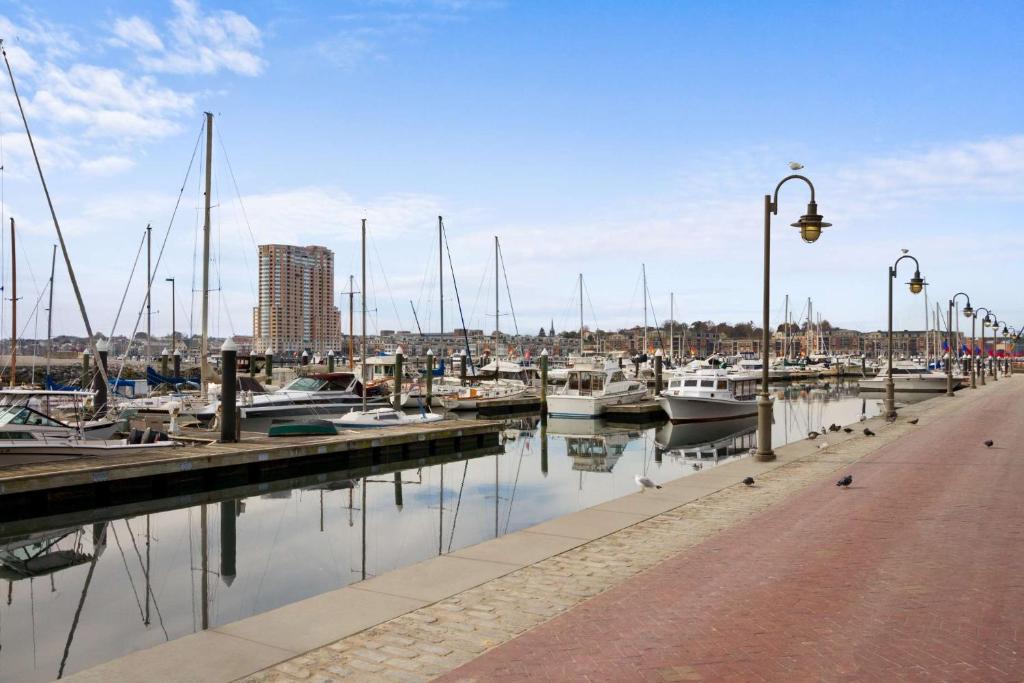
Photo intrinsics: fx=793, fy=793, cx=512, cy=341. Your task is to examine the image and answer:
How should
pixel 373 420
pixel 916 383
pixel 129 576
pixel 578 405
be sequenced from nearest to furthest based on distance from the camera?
1. pixel 129 576
2. pixel 373 420
3. pixel 578 405
4. pixel 916 383

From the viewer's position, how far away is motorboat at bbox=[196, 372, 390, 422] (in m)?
36.3

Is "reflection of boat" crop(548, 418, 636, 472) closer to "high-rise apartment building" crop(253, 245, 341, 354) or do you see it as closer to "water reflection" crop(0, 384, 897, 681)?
"water reflection" crop(0, 384, 897, 681)

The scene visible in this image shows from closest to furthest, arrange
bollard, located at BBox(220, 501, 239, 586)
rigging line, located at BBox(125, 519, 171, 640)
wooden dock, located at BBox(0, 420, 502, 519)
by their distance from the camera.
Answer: rigging line, located at BBox(125, 519, 171, 640), bollard, located at BBox(220, 501, 239, 586), wooden dock, located at BBox(0, 420, 502, 519)

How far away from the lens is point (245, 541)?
53.7 ft

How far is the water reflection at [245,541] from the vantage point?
1095 cm

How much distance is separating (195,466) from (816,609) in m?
18.0

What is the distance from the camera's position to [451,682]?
646 centimetres

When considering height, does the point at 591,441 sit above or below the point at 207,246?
below

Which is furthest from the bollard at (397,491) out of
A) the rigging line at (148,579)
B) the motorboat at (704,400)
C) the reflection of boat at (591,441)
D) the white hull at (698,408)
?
the motorboat at (704,400)

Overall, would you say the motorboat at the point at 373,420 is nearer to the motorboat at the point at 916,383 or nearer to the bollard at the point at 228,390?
the bollard at the point at 228,390

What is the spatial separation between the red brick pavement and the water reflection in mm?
5599

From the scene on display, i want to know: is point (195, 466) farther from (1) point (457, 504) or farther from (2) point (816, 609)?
(2) point (816, 609)

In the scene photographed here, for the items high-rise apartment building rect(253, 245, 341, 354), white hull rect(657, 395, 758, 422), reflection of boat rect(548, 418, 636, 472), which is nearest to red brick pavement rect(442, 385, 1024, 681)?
reflection of boat rect(548, 418, 636, 472)

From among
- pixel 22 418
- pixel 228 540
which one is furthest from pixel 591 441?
pixel 22 418
